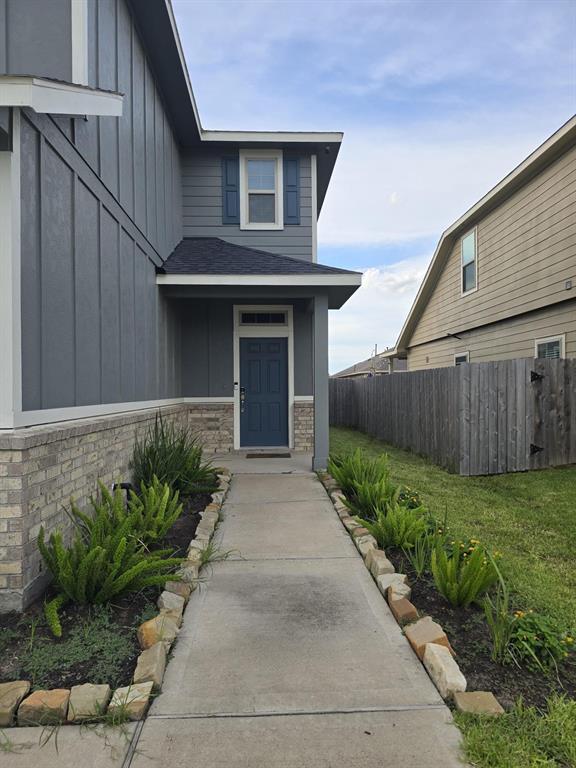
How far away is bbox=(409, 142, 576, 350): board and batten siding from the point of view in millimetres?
9148

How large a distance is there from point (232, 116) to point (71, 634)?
53.9 ft

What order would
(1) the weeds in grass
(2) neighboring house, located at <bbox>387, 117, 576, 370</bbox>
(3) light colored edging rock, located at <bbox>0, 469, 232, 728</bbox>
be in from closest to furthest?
(1) the weeds in grass < (3) light colored edging rock, located at <bbox>0, 469, 232, 728</bbox> < (2) neighboring house, located at <bbox>387, 117, 576, 370</bbox>

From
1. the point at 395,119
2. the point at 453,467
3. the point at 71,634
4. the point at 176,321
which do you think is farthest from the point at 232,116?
the point at 71,634

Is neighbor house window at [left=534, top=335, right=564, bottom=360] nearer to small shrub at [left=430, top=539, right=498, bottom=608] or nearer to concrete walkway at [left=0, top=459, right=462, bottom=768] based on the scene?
concrete walkway at [left=0, top=459, right=462, bottom=768]

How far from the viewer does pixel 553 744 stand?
6.70 ft

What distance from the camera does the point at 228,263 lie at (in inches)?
328

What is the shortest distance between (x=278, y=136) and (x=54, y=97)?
689cm

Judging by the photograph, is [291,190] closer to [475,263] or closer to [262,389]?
[262,389]

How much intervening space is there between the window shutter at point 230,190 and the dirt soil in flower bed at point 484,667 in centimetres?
829

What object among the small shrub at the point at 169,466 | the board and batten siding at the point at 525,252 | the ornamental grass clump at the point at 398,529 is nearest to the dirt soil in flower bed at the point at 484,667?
the ornamental grass clump at the point at 398,529

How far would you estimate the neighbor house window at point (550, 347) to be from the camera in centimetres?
934

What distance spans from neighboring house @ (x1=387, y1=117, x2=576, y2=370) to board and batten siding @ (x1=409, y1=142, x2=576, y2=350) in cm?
2

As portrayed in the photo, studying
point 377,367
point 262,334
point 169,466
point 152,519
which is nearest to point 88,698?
point 152,519

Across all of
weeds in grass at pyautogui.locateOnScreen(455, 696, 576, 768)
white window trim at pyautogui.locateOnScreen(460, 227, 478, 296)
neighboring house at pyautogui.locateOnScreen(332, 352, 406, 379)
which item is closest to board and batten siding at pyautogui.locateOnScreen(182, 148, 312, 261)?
white window trim at pyautogui.locateOnScreen(460, 227, 478, 296)
